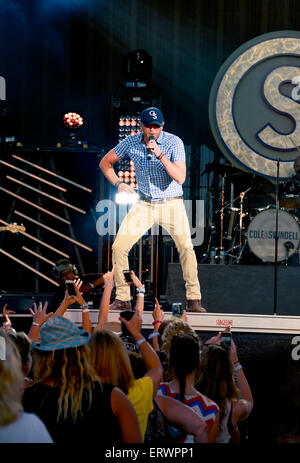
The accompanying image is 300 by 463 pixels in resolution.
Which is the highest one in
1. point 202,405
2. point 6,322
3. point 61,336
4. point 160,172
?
point 160,172

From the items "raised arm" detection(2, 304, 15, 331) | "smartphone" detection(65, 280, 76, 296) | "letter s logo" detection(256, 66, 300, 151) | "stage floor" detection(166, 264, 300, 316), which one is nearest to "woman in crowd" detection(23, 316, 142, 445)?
"raised arm" detection(2, 304, 15, 331)

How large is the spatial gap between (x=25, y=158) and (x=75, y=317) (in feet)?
10.8

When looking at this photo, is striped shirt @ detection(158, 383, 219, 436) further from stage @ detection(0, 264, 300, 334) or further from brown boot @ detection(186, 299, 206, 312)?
stage @ detection(0, 264, 300, 334)

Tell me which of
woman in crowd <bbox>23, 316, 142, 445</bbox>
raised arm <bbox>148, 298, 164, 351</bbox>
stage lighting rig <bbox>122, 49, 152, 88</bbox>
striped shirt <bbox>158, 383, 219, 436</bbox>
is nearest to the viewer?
woman in crowd <bbox>23, 316, 142, 445</bbox>

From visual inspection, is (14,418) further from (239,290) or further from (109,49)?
(109,49)

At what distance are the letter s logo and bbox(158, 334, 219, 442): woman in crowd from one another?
18.4ft

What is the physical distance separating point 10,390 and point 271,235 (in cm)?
553

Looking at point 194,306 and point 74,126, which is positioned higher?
point 74,126

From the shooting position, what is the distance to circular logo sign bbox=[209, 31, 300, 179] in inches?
304

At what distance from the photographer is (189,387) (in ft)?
8.79

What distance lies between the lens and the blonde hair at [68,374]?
2252 millimetres

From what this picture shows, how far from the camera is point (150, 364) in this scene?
2.71 metres

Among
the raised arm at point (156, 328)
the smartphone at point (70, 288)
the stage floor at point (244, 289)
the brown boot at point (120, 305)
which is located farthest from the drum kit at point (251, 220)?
the smartphone at point (70, 288)

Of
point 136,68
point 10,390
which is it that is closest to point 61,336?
point 10,390
